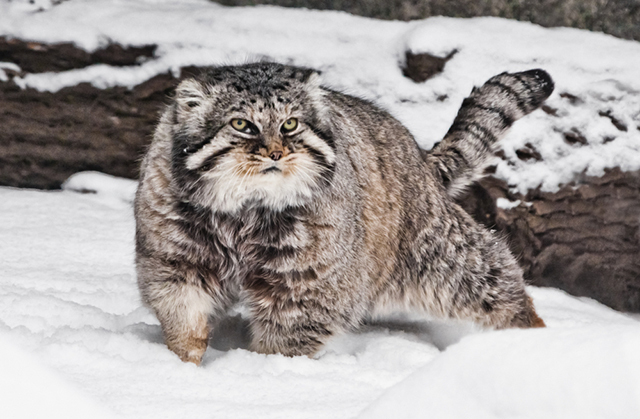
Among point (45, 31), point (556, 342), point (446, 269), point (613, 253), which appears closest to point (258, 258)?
point (446, 269)

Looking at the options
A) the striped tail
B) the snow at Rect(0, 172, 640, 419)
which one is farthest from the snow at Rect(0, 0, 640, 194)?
the snow at Rect(0, 172, 640, 419)

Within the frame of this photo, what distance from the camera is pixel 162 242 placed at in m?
2.87

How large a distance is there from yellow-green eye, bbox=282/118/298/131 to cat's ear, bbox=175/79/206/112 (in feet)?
1.22

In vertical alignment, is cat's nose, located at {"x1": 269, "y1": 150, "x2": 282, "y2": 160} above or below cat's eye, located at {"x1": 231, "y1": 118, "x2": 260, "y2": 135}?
below

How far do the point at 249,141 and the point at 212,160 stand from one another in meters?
0.18

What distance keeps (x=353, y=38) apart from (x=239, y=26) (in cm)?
94

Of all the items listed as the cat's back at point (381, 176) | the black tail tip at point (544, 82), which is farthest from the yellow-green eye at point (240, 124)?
the black tail tip at point (544, 82)

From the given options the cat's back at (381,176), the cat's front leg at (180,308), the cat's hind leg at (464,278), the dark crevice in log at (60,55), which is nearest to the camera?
the cat's front leg at (180,308)

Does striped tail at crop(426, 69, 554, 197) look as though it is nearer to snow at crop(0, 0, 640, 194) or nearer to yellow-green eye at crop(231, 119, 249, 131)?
snow at crop(0, 0, 640, 194)

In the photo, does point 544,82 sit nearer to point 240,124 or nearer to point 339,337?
point 339,337

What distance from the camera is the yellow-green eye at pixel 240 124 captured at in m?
2.67

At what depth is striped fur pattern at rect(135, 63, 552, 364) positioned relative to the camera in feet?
8.89

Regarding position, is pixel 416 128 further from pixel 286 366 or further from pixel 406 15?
pixel 286 366

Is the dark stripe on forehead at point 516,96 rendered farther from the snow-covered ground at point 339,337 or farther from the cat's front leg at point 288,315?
the cat's front leg at point 288,315
